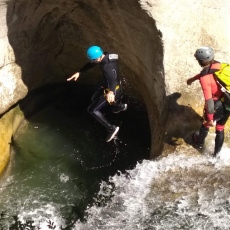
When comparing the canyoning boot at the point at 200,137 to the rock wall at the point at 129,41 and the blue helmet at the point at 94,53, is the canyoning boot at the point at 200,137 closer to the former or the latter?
the rock wall at the point at 129,41

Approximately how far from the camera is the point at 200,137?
6844 millimetres

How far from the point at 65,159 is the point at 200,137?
3.94 meters

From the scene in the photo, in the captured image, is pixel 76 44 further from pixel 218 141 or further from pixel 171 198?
pixel 171 198

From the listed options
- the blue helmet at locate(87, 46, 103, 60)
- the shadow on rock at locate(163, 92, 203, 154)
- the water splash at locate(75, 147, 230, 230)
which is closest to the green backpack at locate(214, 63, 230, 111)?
the shadow on rock at locate(163, 92, 203, 154)

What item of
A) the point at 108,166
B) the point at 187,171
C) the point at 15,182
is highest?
the point at 187,171

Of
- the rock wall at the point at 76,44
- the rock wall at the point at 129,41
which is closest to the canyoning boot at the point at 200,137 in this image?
the rock wall at the point at 129,41

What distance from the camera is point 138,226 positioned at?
6.39 metres

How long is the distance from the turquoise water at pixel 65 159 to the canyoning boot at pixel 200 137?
219cm

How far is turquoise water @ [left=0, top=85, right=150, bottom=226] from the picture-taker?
798 cm

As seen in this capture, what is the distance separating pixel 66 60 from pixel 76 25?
4.69 ft

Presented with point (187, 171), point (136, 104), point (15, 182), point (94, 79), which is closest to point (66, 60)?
point (94, 79)

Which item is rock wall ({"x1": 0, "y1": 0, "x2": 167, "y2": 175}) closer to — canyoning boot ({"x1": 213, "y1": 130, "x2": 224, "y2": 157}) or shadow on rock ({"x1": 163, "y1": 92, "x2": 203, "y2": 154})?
shadow on rock ({"x1": 163, "y1": 92, "x2": 203, "y2": 154})

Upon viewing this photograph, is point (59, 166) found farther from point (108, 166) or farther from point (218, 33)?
point (218, 33)

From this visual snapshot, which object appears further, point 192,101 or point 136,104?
point 136,104
